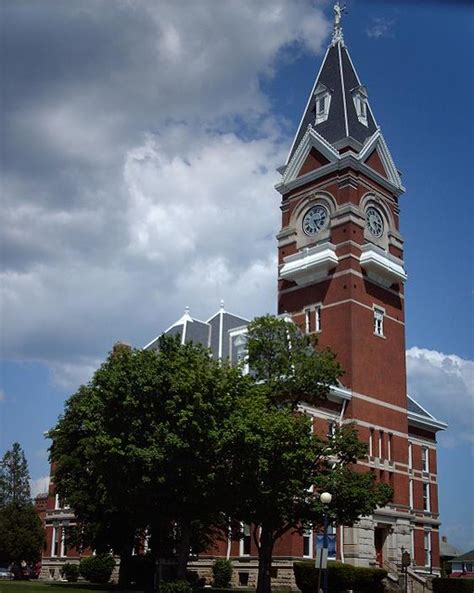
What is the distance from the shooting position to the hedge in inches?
1554

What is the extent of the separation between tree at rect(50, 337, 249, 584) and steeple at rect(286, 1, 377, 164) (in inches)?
1059

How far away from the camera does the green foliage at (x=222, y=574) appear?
4566 cm

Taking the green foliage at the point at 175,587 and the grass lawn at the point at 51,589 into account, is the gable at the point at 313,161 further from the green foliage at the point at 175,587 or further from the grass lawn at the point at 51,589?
the green foliage at the point at 175,587

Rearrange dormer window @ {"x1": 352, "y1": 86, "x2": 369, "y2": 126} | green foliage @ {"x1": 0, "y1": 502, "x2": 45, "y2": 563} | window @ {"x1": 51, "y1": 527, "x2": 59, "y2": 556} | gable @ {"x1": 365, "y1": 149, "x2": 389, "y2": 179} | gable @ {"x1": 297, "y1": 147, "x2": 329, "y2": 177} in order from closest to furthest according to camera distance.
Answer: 1. gable @ {"x1": 297, "y1": 147, "x2": 329, "y2": 177}
2. gable @ {"x1": 365, "y1": 149, "x2": 389, "y2": 179}
3. dormer window @ {"x1": 352, "y1": 86, "x2": 369, "y2": 126}
4. window @ {"x1": 51, "y1": 527, "x2": 59, "y2": 556}
5. green foliage @ {"x1": 0, "y1": 502, "x2": 45, "y2": 563}

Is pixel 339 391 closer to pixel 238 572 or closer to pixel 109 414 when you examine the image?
pixel 238 572

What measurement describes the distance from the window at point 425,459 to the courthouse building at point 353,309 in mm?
77

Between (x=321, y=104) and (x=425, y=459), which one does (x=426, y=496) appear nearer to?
(x=425, y=459)

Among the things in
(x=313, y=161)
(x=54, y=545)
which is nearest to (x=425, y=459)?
(x=313, y=161)

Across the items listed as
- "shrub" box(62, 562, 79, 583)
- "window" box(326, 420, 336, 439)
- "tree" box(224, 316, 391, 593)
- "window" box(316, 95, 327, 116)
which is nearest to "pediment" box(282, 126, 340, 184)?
"window" box(316, 95, 327, 116)

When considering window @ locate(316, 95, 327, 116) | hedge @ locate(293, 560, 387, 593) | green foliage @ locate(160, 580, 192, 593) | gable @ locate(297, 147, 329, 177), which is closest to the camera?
green foliage @ locate(160, 580, 192, 593)

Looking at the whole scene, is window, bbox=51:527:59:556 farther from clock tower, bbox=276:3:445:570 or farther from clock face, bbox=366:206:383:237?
clock face, bbox=366:206:383:237

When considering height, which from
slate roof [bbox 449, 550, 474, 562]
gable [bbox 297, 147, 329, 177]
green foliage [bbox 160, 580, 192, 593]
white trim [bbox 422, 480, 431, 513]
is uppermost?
gable [bbox 297, 147, 329, 177]

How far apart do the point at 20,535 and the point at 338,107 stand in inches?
1705

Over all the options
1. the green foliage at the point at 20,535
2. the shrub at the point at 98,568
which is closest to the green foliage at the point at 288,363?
the shrub at the point at 98,568
